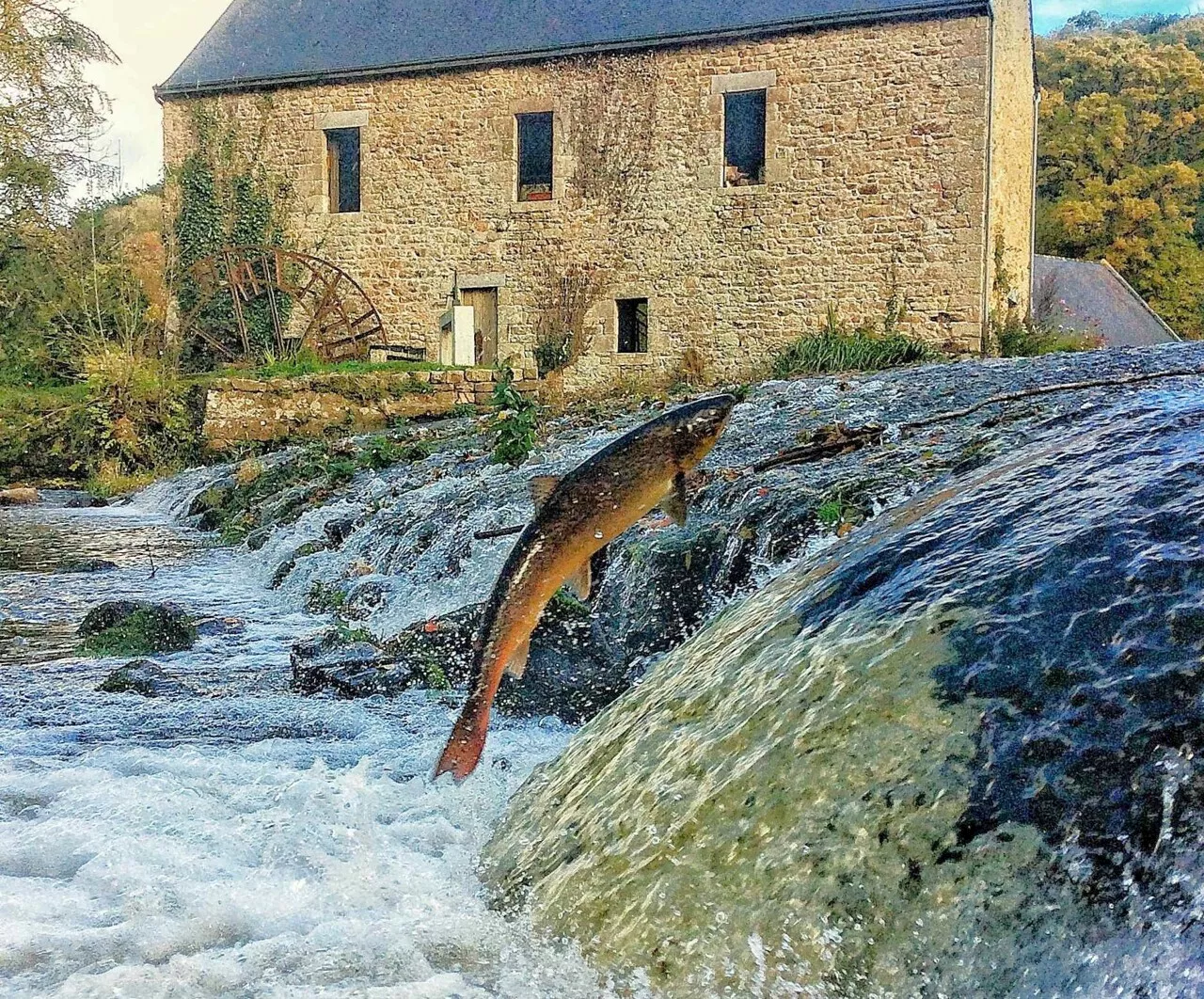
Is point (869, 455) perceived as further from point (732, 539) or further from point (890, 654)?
point (890, 654)

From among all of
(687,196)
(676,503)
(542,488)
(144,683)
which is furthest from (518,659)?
(687,196)

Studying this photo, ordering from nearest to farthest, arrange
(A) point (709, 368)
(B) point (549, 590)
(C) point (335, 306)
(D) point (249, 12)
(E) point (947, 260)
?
(B) point (549, 590) < (E) point (947, 260) < (A) point (709, 368) < (C) point (335, 306) < (D) point (249, 12)

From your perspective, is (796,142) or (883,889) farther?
(796,142)

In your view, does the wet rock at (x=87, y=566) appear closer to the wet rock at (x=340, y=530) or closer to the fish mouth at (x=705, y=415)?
the wet rock at (x=340, y=530)

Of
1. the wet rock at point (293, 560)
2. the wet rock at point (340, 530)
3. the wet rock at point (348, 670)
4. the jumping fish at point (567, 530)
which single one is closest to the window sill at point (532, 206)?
the wet rock at point (340, 530)

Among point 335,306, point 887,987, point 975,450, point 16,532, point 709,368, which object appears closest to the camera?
point 887,987

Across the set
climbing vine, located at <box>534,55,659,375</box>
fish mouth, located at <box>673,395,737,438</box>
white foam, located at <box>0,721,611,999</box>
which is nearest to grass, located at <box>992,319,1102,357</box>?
climbing vine, located at <box>534,55,659,375</box>

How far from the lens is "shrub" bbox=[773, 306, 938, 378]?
49.2 feet

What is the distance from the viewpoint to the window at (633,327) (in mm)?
18406

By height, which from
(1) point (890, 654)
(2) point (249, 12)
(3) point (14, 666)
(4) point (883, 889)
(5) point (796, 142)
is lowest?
(3) point (14, 666)

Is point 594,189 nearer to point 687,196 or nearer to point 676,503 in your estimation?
point 687,196

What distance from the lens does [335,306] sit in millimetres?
19078

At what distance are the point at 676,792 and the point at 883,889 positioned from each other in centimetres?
57

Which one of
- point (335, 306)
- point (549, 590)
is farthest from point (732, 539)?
point (335, 306)
